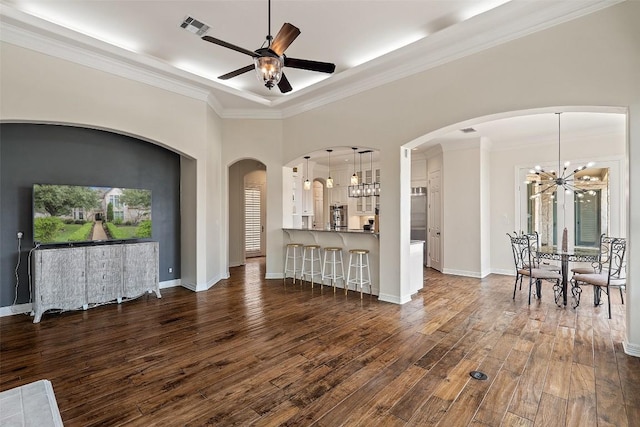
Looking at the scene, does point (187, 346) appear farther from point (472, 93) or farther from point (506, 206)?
point (506, 206)

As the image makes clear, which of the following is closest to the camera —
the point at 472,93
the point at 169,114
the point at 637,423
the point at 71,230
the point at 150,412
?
the point at 637,423

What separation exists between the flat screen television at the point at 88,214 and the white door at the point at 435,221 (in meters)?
6.68

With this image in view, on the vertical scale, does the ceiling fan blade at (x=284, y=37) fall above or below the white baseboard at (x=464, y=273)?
above

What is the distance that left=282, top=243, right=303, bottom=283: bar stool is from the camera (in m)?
6.54

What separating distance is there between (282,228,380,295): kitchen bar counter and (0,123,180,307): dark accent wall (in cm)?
249

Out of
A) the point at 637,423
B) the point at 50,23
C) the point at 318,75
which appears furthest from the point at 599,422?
the point at 50,23

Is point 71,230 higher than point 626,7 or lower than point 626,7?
lower

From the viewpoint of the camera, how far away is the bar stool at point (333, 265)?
19.4 ft

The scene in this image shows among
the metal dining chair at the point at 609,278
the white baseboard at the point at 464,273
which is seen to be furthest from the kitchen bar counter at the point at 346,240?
the metal dining chair at the point at 609,278

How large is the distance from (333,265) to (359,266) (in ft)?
1.87

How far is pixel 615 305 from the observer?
194 inches

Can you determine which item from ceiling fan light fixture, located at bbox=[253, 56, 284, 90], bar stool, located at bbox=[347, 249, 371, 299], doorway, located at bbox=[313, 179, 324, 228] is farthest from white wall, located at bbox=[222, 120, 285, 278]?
doorway, located at bbox=[313, 179, 324, 228]

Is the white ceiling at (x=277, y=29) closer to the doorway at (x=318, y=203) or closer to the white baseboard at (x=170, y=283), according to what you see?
the white baseboard at (x=170, y=283)

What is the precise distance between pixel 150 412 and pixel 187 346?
1.16 meters
